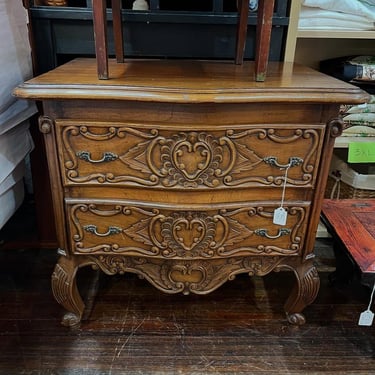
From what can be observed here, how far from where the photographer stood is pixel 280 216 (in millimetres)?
1021

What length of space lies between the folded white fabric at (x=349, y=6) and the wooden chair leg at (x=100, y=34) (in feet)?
2.49

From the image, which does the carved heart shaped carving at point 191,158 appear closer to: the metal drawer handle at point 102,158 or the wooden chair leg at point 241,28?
the metal drawer handle at point 102,158

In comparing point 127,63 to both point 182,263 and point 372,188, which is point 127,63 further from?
point 372,188

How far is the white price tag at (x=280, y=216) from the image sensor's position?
102 cm

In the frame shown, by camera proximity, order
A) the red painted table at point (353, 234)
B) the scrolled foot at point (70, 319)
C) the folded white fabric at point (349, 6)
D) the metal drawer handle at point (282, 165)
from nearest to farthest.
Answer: the metal drawer handle at point (282, 165)
the red painted table at point (353, 234)
the scrolled foot at point (70, 319)
the folded white fabric at point (349, 6)

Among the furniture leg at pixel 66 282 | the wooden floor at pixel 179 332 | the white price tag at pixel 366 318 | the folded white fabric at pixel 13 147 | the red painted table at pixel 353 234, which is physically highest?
the folded white fabric at pixel 13 147

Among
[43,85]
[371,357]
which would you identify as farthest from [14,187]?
[371,357]

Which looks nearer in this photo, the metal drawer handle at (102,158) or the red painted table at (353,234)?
the metal drawer handle at (102,158)

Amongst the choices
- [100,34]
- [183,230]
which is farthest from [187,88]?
[183,230]

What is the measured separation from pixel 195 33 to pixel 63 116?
576mm

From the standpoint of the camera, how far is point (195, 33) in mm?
1261

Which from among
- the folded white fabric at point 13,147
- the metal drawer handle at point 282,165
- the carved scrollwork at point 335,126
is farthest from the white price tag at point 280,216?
the folded white fabric at point 13,147

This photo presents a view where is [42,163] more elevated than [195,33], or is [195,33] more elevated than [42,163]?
[195,33]

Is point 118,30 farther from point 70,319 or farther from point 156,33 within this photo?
point 70,319
